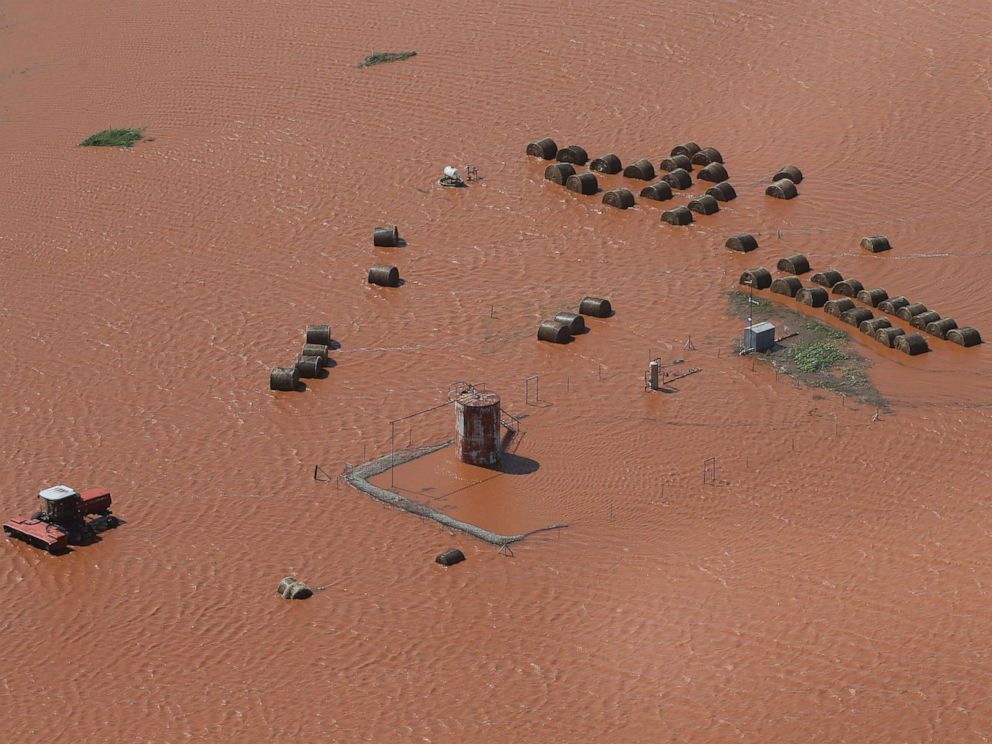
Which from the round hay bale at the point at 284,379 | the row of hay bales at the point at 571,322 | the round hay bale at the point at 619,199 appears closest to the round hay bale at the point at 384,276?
the row of hay bales at the point at 571,322

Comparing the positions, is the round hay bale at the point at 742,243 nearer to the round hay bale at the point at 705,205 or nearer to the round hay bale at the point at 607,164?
the round hay bale at the point at 705,205

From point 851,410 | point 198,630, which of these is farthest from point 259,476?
point 851,410

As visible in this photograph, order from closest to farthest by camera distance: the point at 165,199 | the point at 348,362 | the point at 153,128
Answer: the point at 348,362 < the point at 165,199 < the point at 153,128

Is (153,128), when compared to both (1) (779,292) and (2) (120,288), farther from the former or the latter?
(1) (779,292)

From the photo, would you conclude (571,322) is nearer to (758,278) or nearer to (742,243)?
(758,278)

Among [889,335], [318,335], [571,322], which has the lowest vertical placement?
[318,335]

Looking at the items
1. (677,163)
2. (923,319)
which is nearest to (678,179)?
(677,163)
